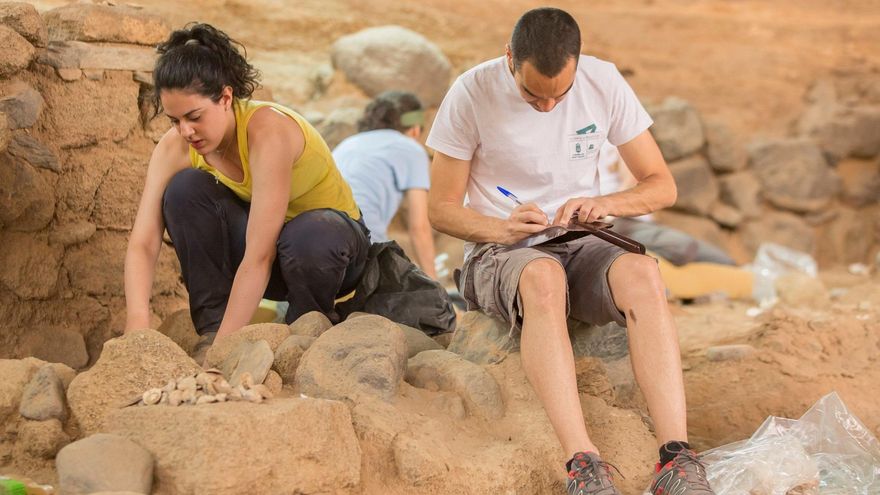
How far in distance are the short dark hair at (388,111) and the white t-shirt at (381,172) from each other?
6 cm

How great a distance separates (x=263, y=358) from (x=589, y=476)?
3.17 feet

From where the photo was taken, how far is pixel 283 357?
297 centimetres

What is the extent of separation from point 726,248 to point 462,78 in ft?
18.2

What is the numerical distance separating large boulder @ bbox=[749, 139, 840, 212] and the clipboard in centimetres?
574

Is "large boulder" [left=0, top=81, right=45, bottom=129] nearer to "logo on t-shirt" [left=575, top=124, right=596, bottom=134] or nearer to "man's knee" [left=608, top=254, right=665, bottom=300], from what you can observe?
"logo on t-shirt" [left=575, top=124, right=596, bottom=134]

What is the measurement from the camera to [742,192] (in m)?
8.43

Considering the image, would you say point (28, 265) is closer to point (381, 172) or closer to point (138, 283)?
point (138, 283)

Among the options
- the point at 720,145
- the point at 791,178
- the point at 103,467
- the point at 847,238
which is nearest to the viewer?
the point at 103,467

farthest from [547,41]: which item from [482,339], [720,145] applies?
[720,145]

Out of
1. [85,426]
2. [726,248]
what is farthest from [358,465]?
[726,248]

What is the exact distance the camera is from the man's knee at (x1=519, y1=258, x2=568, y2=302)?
286 cm

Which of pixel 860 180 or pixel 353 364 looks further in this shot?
pixel 860 180

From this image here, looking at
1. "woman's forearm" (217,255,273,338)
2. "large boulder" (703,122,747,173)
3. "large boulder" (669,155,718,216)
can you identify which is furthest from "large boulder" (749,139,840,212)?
"woman's forearm" (217,255,273,338)

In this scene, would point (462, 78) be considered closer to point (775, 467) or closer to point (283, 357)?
point (283, 357)
